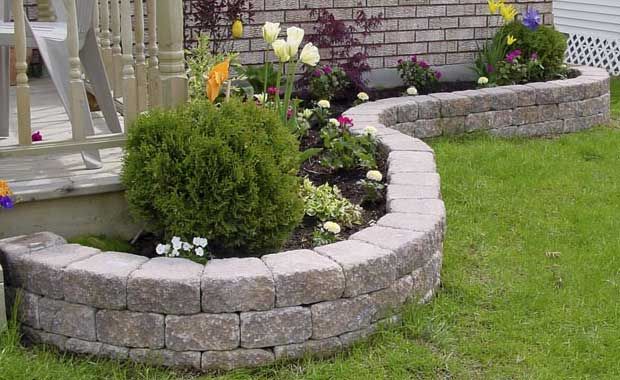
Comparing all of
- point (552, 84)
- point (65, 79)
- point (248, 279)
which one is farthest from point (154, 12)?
point (552, 84)

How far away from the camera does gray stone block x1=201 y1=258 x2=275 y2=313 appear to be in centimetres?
303

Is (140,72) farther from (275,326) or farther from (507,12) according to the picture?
(507,12)

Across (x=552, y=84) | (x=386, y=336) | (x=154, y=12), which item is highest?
(x=154, y=12)

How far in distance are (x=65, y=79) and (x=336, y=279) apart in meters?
1.46

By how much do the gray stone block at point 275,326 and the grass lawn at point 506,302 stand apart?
10 centimetres

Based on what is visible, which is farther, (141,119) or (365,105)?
(365,105)

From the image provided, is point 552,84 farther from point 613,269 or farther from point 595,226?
point 613,269

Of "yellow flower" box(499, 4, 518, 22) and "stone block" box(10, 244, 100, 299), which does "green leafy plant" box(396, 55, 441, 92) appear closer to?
"yellow flower" box(499, 4, 518, 22)

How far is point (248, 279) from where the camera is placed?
10.00 ft

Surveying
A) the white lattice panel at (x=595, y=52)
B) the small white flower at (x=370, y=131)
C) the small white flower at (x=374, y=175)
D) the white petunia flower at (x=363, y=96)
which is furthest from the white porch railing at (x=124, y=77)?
the white lattice panel at (x=595, y=52)

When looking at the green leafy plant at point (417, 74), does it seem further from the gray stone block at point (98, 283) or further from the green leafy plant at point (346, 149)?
the gray stone block at point (98, 283)

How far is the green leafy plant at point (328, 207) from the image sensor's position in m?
4.00

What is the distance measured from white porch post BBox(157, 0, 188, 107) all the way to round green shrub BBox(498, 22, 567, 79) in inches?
188

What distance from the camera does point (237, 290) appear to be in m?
3.04
